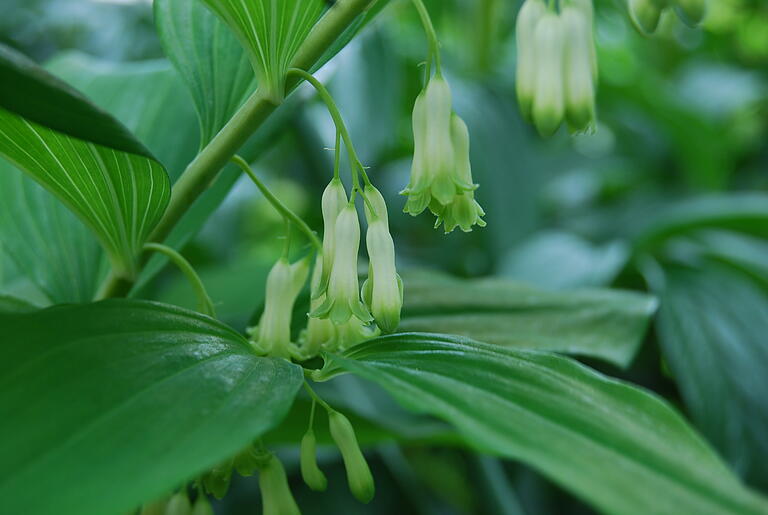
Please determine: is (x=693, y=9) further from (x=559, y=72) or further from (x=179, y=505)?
(x=179, y=505)

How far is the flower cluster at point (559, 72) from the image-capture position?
0.68 meters

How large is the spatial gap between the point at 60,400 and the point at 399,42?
79.0 inches

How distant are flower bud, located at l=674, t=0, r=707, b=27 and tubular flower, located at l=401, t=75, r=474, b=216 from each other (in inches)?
8.0

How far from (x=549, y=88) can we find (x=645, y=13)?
0.10m

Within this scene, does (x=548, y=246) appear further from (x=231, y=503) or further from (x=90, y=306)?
(x=90, y=306)

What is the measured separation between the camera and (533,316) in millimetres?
917

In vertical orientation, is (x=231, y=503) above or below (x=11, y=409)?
below

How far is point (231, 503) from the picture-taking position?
4.38ft

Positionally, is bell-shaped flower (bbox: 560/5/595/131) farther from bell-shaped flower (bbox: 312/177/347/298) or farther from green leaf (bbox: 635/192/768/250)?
green leaf (bbox: 635/192/768/250)

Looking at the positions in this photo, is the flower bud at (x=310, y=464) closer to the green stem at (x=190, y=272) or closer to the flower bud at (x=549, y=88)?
the green stem at (x=190, y=272)

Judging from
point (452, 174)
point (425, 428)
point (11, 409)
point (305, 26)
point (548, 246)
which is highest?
point (305, 26)

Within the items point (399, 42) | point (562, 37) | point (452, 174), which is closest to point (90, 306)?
point (452, 174)

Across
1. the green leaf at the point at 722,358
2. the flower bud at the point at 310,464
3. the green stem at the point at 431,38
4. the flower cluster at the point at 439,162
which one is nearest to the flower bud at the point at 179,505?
the flower bud at the point at 310,464

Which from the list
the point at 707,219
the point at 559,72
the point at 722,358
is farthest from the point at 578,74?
the point at 707,219
